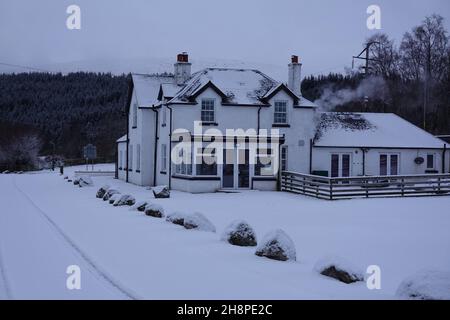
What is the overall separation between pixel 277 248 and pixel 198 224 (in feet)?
15.0

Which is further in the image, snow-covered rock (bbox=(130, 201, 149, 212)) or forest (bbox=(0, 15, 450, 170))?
forest (bbox=(0, 15, 450, 170))

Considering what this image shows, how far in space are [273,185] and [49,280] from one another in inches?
891

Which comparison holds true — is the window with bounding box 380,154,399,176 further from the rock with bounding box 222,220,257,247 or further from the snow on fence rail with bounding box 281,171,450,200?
the rock with bounding box 222,220,257,247

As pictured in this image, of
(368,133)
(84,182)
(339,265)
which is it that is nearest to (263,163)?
(368,133)

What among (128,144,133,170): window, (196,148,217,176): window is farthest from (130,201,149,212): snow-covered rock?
(128,144,133,170): window

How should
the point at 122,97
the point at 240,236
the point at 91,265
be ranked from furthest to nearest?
the point at 122,97 < the point at 240,236 < the point at 91,265

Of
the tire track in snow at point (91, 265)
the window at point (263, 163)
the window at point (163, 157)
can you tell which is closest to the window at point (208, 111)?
A: the window at point (263, 163)

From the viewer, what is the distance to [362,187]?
2947 cm

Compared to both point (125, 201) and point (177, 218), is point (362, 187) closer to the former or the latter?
point (125, 201)

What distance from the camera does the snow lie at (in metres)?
10.2

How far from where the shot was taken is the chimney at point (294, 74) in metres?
35.0

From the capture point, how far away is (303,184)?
2938 cm

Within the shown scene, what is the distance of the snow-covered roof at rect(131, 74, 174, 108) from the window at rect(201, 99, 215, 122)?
4.46 m
